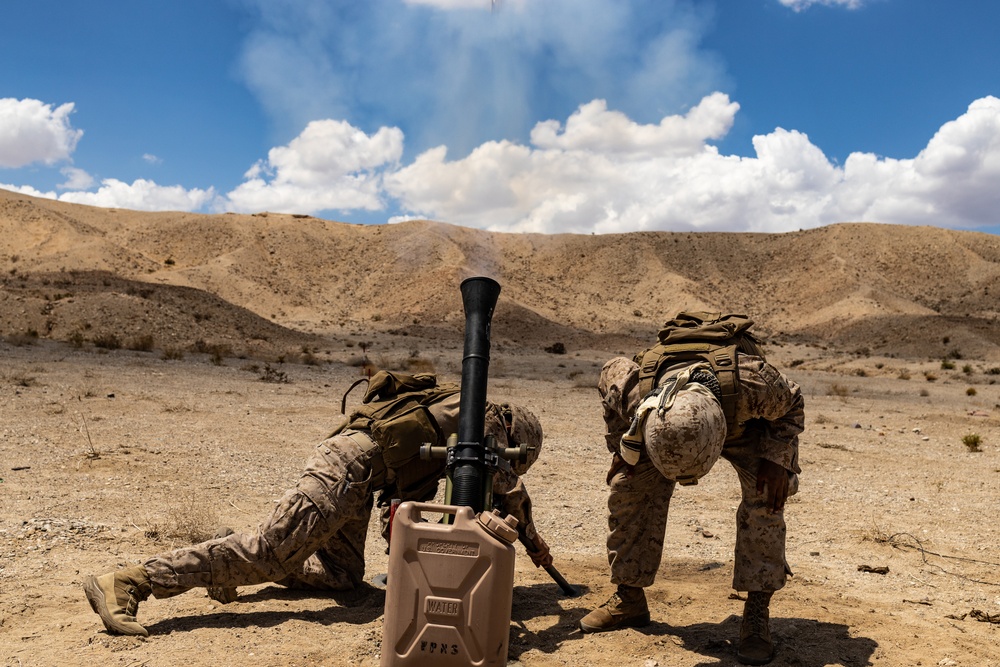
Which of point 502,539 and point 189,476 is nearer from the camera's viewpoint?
point 502,539

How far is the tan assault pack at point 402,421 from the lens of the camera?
13.5 feet

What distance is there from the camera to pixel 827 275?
59.8 m

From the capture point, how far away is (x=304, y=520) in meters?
3.96

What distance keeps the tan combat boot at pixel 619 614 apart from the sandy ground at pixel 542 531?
2.7 inches

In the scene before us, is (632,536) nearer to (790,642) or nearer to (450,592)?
(790,642)

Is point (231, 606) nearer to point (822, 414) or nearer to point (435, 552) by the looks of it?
point (435, 552)

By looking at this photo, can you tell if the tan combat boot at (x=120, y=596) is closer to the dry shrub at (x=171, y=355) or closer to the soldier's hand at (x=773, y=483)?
the soldier's hand at (x=773, y=483)

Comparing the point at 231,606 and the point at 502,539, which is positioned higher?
the point at 502,539

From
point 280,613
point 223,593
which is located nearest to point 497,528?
point 280,613

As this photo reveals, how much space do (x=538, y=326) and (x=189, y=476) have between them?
112ft

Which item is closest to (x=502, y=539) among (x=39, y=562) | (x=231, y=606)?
(x=231, y=606)

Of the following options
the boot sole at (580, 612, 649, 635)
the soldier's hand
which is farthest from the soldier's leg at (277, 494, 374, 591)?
the soldier's hand

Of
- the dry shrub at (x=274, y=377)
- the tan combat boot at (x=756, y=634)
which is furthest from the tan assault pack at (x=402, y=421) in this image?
the dry shrub at (x=274, y=377)

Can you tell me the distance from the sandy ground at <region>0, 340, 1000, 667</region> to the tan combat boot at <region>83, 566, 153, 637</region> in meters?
0.08
